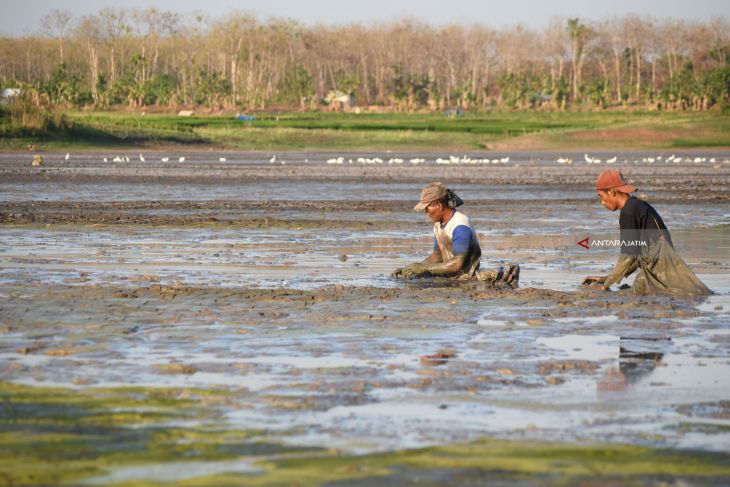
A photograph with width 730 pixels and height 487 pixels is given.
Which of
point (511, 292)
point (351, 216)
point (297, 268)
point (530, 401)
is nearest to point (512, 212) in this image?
point (351, 216)

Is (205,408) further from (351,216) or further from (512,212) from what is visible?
(512,212)

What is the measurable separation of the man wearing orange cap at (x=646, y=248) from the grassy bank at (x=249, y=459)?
20.4 ft

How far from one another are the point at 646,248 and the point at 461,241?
199cm

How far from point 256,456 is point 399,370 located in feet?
8.12

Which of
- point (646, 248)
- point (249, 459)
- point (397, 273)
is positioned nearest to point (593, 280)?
point (646, 248)

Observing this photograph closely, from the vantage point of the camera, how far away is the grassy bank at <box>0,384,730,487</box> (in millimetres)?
5906

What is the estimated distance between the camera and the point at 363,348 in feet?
31.7

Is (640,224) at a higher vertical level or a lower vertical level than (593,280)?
higher

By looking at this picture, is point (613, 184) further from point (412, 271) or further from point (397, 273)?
point (397, 273)

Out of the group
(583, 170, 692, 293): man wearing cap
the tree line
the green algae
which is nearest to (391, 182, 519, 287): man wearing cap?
(583, 170, 692, 293): man wearing cap

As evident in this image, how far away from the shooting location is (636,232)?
12609 millimetres

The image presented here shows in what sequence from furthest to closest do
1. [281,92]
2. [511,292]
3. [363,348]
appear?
[281,92], [511,292], [363,348]

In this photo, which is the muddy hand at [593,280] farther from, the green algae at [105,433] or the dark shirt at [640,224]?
the green algae at [105,433]

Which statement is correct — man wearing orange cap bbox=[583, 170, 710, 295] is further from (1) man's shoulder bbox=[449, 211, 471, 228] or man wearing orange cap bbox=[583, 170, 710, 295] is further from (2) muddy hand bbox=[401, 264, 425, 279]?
(2) muddy hand bbox=[401, 264, 425, 279]
